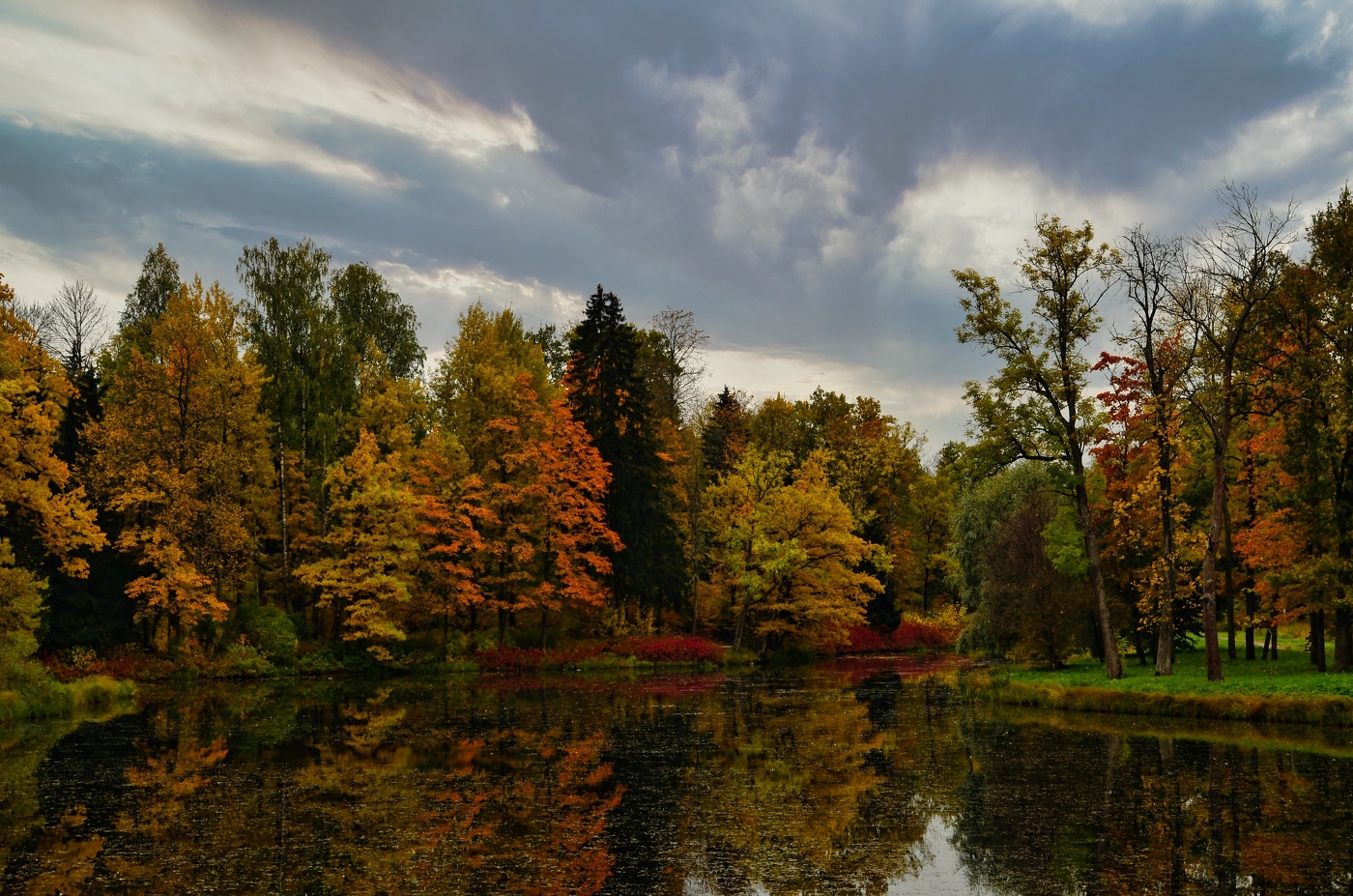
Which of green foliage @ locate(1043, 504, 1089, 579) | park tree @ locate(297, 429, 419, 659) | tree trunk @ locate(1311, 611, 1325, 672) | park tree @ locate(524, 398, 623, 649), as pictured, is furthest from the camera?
park tree @ locate(524, 398, 623, 649)

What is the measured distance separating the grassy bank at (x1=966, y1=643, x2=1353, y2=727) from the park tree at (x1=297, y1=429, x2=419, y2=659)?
81.8ft

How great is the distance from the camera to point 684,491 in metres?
56.4

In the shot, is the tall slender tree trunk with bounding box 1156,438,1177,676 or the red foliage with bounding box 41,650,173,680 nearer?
the tall slender tree trunk with bounding box 1156,438,1177,676

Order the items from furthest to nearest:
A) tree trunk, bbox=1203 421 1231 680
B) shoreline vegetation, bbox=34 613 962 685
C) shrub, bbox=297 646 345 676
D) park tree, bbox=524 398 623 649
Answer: park tree, bbox=524 398 623 649, shrub, bbox=297 646 345 676, shoreline vegetation, bbox=34 613 962 685, tree trunk, bbox=1203 421 1231 680

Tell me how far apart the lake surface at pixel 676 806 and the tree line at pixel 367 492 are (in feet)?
46.5

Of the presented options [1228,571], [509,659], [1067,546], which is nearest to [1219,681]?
[1067,546]

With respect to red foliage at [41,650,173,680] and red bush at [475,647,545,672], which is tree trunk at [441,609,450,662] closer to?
red bush at [475,647,545,672]

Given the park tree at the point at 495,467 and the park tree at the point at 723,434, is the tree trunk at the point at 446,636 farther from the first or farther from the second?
the park tree at the point at 723,434

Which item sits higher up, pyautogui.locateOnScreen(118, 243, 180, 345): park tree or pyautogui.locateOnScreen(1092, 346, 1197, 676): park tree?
pyautogui.locateOnScreen(118, 243, 180, 345): park tree

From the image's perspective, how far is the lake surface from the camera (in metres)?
10.5

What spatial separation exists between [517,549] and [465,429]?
759cm

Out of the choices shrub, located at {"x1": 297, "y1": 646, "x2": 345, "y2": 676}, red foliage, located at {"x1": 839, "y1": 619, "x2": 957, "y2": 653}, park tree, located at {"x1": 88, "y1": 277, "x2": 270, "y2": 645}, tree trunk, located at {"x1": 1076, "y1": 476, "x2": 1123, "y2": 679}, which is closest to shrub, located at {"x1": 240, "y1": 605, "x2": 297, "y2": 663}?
shrub, located at {"x1": 297, "y1": 646, "x2": 345, "y2": 676}

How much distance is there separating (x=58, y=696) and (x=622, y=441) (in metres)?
27.6

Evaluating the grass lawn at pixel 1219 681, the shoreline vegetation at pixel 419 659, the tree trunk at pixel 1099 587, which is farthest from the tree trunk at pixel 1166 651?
the shoreline vegetation at pixel 419 659
